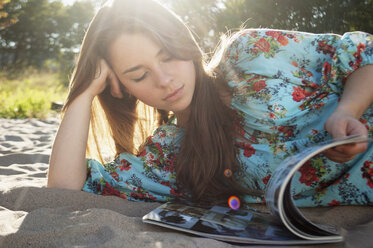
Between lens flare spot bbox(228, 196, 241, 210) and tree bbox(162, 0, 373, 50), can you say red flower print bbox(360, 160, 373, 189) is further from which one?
tree bbox(162, 0, 373, 50)

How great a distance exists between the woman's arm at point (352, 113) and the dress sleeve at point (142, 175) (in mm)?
787

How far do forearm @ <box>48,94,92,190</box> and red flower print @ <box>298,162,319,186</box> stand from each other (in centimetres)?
106

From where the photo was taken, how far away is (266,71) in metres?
1.50

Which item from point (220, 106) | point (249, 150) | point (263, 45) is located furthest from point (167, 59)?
point (249, 150)

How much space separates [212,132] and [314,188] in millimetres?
522

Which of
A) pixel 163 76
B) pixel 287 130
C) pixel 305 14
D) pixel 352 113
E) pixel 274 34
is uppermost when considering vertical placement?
pixel 305 14

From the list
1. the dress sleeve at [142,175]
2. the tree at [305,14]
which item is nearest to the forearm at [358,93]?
the dress sleeve at [142,175]

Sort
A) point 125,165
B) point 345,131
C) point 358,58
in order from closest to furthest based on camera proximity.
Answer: point 345,131 → point 358,58 → point 125,165

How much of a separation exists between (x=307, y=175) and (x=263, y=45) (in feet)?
2.10

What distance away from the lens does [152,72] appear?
1.45 m

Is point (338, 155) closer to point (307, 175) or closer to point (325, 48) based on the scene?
point (307, 175)

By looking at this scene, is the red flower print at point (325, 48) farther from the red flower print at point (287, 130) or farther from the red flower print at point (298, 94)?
the red flower print at point (287, 130)

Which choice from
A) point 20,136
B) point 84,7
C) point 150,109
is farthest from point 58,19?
point 150,109

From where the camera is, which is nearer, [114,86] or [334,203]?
[334,203]
